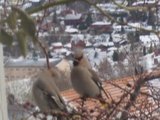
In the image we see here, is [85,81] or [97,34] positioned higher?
[97,34]

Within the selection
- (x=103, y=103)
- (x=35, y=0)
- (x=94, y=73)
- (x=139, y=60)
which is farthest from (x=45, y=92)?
(x=139, y=60)

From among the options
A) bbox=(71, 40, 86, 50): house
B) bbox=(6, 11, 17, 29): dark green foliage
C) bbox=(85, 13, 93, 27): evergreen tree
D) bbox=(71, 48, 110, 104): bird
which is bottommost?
bbox=(71, 48, 110, 104): bird

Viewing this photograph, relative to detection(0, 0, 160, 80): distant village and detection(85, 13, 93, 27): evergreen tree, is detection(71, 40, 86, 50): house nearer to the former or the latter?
detection(0, 0, 160, 80): distant village

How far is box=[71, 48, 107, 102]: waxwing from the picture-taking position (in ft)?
4.06

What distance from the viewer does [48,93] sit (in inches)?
39.2

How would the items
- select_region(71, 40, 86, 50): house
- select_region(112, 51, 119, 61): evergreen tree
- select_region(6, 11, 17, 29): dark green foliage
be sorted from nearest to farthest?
select_region(6, 11, 17, 29): dark green foliage < select_region(71, 40, 86, 50): house < select_region(112, 51, 119, 61): evergreen tree

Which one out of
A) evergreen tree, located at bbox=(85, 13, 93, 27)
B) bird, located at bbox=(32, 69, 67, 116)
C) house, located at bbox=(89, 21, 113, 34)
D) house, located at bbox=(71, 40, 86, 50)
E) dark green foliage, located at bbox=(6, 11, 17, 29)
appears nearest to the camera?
dark green foliage, located at bbox=(6, 11, 17, 29)

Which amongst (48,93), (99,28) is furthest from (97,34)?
(48,93)

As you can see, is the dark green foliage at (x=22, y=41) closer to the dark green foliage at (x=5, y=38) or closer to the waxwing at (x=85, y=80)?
the dark green foliage at (x=5, y=38)

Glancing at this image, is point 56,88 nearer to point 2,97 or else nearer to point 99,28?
point 2,97

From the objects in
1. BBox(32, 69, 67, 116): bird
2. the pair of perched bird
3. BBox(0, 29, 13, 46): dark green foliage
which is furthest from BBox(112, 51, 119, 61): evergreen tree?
BBox(0, 29, 13, 46): dark green foliage

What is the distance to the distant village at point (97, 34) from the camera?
1027 mm

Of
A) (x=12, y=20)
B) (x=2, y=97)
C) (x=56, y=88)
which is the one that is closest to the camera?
(x=12, y=20)

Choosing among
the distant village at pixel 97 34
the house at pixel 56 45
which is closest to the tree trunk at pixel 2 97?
the distant village at pixel 97 34
